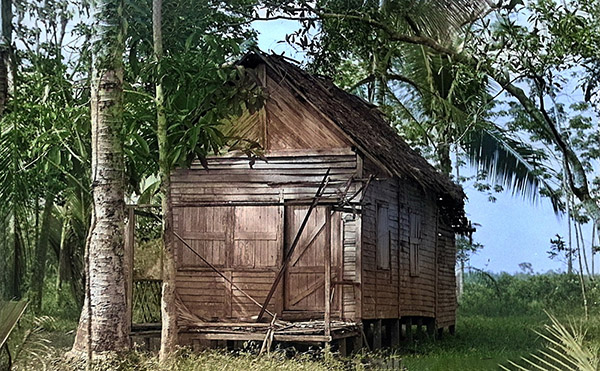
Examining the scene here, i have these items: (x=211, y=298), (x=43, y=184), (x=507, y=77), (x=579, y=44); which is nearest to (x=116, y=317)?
(x=211, y=298)

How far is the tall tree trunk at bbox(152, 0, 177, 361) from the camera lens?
11000 mm

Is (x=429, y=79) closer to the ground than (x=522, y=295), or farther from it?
farther from it

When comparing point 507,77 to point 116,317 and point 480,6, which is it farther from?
point 116,317

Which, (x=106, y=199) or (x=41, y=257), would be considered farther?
(x=41, y=257)

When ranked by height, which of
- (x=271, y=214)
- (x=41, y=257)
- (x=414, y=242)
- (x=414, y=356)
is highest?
(x=271, y=214)

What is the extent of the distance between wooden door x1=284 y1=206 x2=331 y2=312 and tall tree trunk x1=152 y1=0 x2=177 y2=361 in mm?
3101

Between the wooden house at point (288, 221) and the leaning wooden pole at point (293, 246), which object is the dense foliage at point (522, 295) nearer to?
the wooden house at point (288, 221)

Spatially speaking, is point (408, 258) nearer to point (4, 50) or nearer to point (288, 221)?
point (288, 221)

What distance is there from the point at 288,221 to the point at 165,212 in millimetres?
3536

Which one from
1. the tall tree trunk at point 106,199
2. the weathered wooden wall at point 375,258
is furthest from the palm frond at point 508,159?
the tall tree trunk at point 106,199

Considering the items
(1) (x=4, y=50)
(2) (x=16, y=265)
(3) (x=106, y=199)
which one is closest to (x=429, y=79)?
(2) (x=16, y=265)

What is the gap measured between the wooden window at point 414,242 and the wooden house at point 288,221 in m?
1.55

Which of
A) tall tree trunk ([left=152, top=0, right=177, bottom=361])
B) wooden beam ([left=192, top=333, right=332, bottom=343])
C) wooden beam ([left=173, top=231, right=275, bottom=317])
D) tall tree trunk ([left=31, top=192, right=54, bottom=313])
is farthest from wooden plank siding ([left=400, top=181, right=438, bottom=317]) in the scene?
tall tree trunk ([left=31, top=192, right=54, bottom=313])

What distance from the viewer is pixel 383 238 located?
50.5 ft
